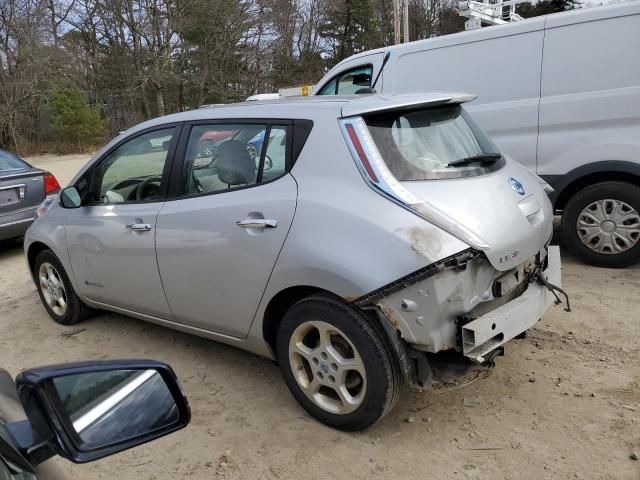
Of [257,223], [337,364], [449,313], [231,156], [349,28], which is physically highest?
[349,28]

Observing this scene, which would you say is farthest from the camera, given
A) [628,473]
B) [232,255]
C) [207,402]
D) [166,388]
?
[207,402]

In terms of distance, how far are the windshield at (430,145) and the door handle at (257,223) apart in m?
0.68

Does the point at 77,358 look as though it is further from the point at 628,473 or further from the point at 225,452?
the point at 628,473

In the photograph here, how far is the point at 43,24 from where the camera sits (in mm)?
25094

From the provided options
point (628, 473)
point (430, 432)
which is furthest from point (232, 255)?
point (628, 473)

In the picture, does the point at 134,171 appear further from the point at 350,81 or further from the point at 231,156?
the point at 350,81

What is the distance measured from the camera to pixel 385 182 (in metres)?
2.63

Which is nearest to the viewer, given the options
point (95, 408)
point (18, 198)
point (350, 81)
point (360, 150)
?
point (95, 408)

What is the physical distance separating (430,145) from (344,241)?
2.49 ft

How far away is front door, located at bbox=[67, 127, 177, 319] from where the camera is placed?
3.60 metres

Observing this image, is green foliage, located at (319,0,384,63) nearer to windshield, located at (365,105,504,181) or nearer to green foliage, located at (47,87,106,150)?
green foliage, located at (47,87,106,150)

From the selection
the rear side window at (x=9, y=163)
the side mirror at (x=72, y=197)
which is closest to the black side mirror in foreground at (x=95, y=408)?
the side mirror at (x=72, y=197)

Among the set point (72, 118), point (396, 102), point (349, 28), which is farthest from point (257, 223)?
point (349, 28)

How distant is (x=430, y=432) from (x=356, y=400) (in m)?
0.45
